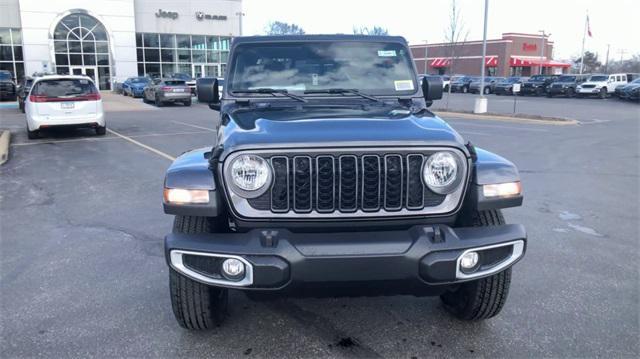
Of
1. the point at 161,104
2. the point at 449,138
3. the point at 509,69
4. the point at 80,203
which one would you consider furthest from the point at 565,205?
the point at 509,69

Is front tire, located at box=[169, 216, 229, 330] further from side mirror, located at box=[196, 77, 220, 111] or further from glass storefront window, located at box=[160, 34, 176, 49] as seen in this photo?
glass storefront window, located at box=[160, 34, 176, 49]

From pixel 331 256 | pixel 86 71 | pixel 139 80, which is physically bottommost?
pixel 331 256

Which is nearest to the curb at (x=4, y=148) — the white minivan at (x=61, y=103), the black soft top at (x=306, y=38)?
the white minivan at (x=61, y=103)

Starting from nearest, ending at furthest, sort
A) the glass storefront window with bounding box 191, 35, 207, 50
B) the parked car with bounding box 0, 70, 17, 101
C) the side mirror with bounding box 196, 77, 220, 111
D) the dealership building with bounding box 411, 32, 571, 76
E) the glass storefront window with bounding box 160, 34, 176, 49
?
the side mirror with bounding box 196, 77, 220, 111 → the parked car with bounding box 0, 70, 17, 101 → the glass storefront window with bounding box 160, 34, 176, 49 → the glass storefront window with bounding box 191, 35, 207, 50 → the dealership building with bounding box 411, 32, 571, 76

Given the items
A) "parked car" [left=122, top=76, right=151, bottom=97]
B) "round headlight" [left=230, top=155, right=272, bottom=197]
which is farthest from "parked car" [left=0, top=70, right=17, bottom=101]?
"round headlight" [left=230, top=155, right=272, bottom=197]

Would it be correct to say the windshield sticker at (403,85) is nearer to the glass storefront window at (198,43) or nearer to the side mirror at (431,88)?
the side mirror at (431,88)

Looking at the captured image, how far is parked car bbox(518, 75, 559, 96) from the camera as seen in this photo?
129 feet

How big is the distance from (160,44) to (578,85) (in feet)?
111

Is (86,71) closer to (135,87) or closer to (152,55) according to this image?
(152,55)

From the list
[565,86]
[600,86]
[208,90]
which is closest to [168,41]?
[565,86]

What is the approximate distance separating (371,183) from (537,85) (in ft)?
134

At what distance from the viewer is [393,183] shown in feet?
9.44

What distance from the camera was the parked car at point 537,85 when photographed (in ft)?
129

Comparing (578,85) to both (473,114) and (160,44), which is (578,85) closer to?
(473,114)
